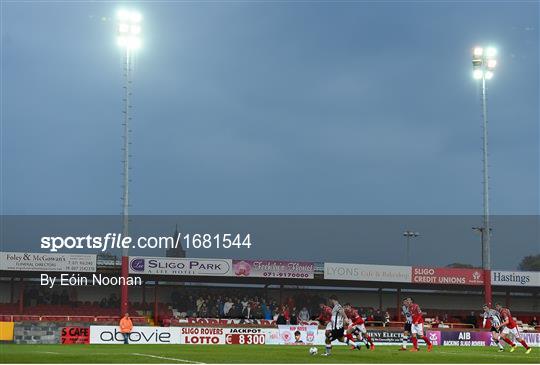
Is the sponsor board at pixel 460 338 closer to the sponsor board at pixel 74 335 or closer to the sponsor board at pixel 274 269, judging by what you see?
the sponsor board at pixel 274 269

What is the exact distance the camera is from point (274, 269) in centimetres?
5928

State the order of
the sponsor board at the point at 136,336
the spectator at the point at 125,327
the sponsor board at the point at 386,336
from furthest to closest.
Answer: the sponsor board at the point at 386,336 → the sponsor board at the point at 136,336 → the spectator at the point at 125,327

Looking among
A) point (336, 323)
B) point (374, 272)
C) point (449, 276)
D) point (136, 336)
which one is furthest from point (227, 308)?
point (336, 323)

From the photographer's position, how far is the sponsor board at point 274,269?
192 ft

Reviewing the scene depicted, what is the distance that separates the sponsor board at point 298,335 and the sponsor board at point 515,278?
22.9 m

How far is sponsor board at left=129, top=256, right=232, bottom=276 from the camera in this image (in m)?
57.2

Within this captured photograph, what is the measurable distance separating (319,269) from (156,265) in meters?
12.0

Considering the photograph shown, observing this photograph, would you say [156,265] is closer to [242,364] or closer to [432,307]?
[432,307]

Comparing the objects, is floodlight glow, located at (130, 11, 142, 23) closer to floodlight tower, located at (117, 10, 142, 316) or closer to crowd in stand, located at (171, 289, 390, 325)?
floodlight tower, located at (117, 10, 142, 316)

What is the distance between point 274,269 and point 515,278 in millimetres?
19810

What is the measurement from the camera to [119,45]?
4778cm

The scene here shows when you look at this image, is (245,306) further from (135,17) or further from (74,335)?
(135,17)

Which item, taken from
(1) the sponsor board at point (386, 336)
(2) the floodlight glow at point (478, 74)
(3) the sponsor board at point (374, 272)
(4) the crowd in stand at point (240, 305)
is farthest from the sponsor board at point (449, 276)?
(2) the floodlight glow at point (478, 74)

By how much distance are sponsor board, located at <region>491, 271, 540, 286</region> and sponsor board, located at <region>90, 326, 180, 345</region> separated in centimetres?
3053
